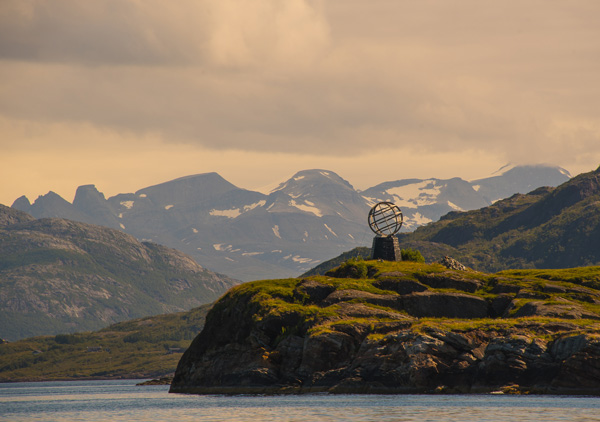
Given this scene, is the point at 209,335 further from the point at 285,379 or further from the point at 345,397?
the point at 345,397

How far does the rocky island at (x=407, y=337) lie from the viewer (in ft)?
493

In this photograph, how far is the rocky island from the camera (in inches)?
5915

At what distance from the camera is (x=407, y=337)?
159 m

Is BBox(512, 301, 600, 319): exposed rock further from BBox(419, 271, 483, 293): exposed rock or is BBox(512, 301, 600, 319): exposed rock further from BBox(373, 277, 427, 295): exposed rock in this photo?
BBox(373, 277, 427, 295): exposed rock

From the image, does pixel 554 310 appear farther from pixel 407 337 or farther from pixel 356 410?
pixel 356 410

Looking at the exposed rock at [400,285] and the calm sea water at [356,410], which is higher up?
the exposed rock at [400,285]

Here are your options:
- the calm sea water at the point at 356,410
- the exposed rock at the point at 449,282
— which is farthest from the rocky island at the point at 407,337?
the calm sea water at the point at 356,410

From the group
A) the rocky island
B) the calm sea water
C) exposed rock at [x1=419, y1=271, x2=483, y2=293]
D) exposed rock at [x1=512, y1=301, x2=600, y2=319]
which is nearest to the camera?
the calm sea water

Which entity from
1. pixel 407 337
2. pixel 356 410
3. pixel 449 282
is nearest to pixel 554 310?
pixel 449 282

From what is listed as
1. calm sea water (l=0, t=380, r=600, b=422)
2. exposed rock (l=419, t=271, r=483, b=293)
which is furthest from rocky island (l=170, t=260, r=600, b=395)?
calm sea water (l=0, t=380, r=600, b=422)

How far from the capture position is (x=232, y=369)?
18138cm

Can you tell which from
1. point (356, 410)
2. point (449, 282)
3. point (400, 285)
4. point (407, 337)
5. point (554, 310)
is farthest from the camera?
point (449, 282)

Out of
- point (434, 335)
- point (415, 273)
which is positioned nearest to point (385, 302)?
point (415, 273)

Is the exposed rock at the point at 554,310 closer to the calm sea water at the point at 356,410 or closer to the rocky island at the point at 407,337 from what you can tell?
the rocky island at the point at 407,337
